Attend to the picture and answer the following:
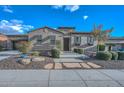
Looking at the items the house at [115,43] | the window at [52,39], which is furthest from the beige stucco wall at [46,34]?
the house at [115,43]

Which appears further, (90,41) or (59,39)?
(90,41)

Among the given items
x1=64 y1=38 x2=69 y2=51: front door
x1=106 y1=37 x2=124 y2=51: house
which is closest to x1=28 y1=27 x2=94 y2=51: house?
x1=64 y1=38 x2=69 y2=51: front door

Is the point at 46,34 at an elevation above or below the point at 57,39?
above

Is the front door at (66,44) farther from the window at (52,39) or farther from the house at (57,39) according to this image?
the window at (52,39)

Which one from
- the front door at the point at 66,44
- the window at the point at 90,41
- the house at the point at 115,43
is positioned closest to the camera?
the front door at the point at 66,44

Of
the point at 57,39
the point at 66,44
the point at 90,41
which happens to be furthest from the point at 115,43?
the point at 57,39

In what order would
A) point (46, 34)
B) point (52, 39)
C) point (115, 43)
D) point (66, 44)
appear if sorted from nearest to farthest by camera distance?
point (46, 34) < point (52, 39) < point (66, 44) < point (115, 43)

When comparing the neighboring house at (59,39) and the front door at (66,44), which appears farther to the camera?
the front door at (66,44)

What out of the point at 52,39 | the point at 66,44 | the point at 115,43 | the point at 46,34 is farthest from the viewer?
the point at 115,43

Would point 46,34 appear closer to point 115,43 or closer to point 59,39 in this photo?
point 59,39

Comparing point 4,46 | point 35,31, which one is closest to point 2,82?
point 35,31
